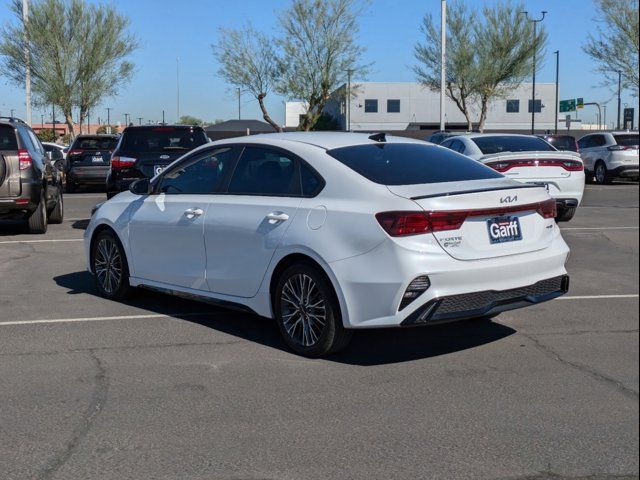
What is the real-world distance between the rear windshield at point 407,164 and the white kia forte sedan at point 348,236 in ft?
0.05

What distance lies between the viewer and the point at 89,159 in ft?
75.8

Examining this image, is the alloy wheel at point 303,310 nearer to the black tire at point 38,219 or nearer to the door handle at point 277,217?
the door handle at point 277,217

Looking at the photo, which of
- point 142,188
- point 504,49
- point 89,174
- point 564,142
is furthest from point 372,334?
point 504,49

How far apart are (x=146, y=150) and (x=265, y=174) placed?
23.6 feet

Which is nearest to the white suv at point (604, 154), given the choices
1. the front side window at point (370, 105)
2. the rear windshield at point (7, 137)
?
the rear windshield at point (7, 137)

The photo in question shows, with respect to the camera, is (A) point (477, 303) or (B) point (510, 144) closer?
(A) point (477, 303)

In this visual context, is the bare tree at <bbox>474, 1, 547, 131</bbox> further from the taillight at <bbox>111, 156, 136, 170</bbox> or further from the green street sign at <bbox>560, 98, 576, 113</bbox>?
the taillight at <bbox>111, 156, 136, 170</bbox>

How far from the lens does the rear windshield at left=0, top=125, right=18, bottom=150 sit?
1218 cm

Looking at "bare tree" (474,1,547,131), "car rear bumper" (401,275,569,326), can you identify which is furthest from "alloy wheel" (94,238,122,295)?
"bare tree" (474,1,547,131)

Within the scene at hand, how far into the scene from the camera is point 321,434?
4285mm

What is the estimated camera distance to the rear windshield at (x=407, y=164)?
5.67 metres

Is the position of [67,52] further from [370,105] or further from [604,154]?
[370,105]

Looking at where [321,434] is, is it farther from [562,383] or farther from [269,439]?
[562,383]

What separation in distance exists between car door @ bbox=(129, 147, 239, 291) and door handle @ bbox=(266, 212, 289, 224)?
853 mm
